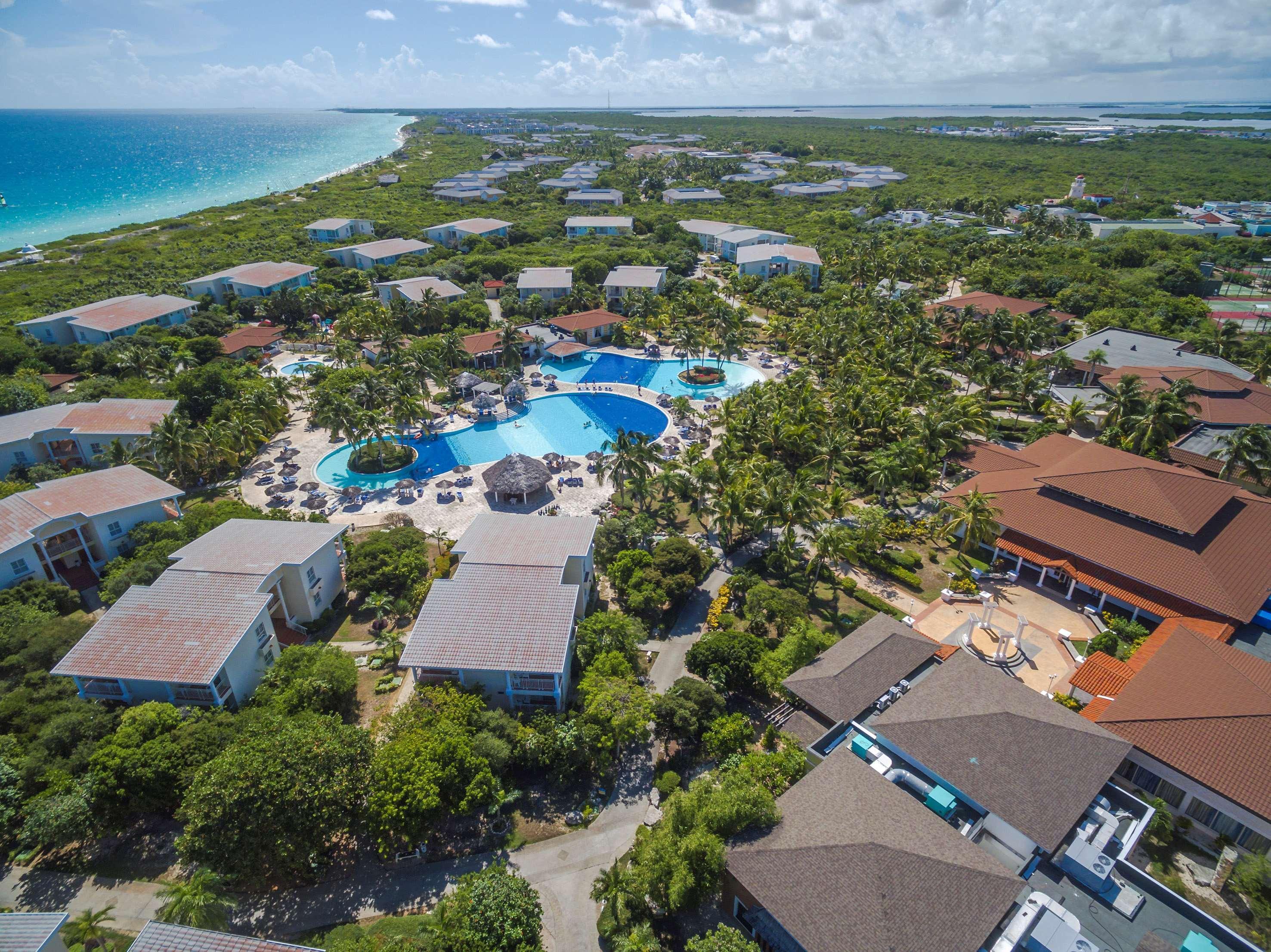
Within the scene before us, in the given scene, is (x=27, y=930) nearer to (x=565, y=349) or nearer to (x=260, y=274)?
(x=565, y=349)

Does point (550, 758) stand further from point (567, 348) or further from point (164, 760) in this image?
point (567, 348)

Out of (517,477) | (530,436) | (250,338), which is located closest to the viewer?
(517,477)

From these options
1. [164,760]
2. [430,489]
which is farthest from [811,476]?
[164,760]

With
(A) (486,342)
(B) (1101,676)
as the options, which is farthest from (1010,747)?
(A) (486,342)

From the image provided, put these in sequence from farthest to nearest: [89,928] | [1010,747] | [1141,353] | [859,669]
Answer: [1141,353], [859,669], [1010,747], [89,928]

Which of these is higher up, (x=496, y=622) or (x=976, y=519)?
(x=496, y=622)

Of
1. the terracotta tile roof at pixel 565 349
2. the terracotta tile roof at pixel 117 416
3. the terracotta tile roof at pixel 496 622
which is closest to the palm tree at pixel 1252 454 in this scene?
the terracotta tile roof at pixel 496 622

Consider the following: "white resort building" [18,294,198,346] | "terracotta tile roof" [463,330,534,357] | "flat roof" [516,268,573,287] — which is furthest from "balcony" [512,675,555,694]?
"white resort building" [18,294,198,346]

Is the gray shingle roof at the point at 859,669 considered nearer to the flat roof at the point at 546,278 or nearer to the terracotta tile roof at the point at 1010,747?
the terracotta tile roof at the point at 1010,747
